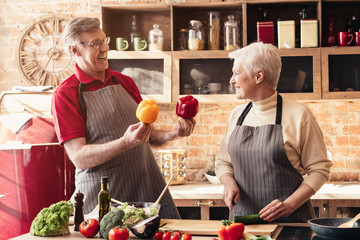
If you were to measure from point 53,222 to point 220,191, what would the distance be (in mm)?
1887

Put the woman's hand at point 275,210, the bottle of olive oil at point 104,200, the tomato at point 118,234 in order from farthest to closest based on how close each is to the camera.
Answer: the woman's hand at point 275,210 → the bottle of olive oil at point 104,200 → the tomato at point 118,234

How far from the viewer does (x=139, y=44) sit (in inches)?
154

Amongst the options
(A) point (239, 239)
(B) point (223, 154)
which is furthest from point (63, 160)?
(A) point (239, 239)

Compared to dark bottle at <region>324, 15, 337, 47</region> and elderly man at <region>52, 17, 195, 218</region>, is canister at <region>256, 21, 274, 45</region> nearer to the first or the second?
dark bottle at <region>324, 15, 337, 47</region>

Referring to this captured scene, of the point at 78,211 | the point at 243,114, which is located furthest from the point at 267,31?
the point at 78,211

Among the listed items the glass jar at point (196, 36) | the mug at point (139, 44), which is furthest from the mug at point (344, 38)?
the mug at point (139, 44)

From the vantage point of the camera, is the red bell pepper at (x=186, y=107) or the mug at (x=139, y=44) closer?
the red bell pepper at (x=186, y=107)

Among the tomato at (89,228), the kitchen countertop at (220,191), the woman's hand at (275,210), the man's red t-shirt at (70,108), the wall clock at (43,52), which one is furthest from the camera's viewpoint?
the wall clock at (43,52)

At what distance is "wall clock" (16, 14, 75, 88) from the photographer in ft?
13.9

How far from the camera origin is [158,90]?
3.87 m

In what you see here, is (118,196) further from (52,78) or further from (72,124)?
(52,78)

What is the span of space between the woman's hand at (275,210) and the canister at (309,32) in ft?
6.52

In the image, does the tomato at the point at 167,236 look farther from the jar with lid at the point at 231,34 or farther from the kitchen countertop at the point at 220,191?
the jar with lid at the point at 231,34

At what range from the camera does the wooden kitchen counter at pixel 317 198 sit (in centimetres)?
337
